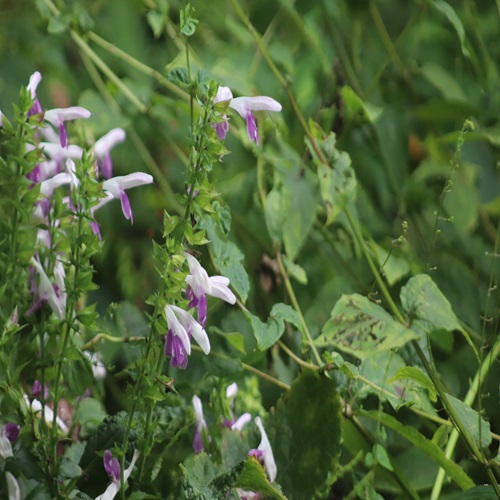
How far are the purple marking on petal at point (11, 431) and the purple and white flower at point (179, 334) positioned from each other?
16 centimetres

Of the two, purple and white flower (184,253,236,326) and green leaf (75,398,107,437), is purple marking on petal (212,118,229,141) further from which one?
green leaf (75,398,107,437)

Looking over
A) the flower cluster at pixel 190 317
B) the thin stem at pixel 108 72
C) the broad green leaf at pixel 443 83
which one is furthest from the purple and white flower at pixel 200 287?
the broad green leaf at pixel 443 83

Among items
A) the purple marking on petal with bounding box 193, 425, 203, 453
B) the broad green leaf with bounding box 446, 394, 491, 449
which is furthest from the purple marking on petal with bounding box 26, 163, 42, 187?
the broad green leaf with bounding box 446, 394, 491, 449

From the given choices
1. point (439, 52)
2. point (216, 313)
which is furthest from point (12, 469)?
point (439, 52)

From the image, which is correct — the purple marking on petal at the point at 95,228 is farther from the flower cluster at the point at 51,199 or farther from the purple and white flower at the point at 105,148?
the purple and white flower at the point at 105,148

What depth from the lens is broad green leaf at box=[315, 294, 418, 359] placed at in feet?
2.48

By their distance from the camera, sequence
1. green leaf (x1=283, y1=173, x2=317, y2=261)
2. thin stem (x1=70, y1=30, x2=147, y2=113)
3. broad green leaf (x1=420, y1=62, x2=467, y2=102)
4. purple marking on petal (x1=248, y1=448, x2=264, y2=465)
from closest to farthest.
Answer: purple marking on petal (x1=248, y1=448, x2=264, y2=465) < green leaf (x1=283, y1=173, x2=317, y2=261) < thin stem (x1=70, y1=30, x2=147, y2=113) < broad green leaf (x1=420, y1=62, x2=467, y2=102)

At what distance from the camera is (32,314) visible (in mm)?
748

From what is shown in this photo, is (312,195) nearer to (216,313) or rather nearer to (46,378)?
(216,313)

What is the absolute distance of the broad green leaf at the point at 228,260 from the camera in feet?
2.52

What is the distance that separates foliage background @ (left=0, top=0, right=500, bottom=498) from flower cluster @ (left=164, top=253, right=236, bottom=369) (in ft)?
0.64

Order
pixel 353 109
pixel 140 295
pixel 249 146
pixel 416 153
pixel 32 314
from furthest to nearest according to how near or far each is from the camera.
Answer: pixel 416 153 < pixel 140 295 < pixel 249 146 < pixel 353 109 < pixel 32 314

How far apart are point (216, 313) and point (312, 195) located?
0.22m

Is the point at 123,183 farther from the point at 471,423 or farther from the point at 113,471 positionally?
the point at 471,423
